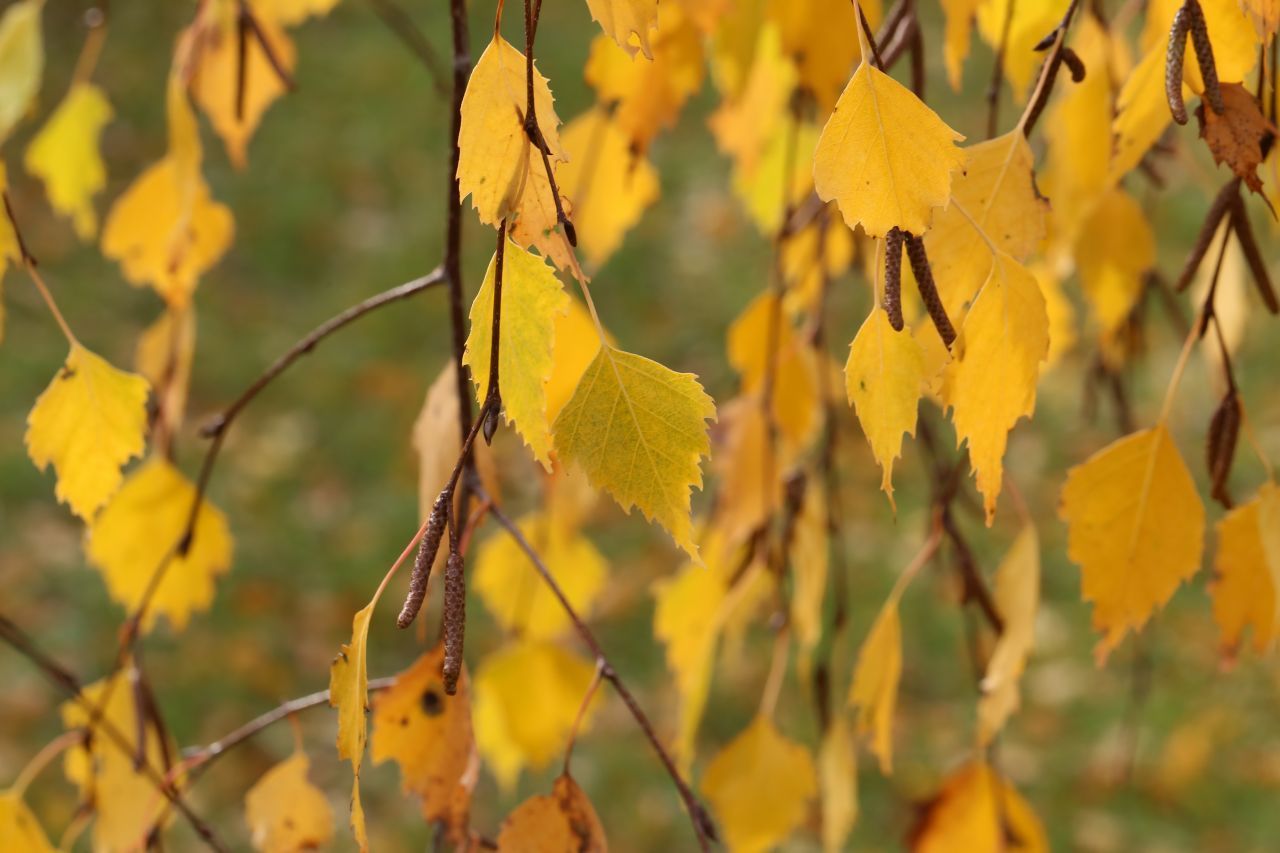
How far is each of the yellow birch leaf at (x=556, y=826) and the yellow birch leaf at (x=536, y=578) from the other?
1.46 feet

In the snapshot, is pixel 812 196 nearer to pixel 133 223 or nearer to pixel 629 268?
pixel 133 223

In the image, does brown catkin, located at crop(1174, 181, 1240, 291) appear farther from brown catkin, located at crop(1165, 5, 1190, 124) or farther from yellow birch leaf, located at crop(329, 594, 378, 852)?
yellow birch leaf, located at crop(329, 594, 378, 852)

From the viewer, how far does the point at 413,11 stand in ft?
12.2

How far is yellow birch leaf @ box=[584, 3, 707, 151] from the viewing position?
2.75 feet

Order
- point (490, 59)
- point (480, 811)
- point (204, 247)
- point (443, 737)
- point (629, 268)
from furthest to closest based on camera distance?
1. point (629, 268)
2. point (480, 811)
3. point (204, 247)
4. point (443, 737)
5. point (490, 59)

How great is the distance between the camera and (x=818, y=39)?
2.58ft

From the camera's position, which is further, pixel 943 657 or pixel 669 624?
pixel 943 657

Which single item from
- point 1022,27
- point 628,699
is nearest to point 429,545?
point 628,699

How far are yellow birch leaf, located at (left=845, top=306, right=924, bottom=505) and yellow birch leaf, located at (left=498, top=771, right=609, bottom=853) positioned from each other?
0.73ft

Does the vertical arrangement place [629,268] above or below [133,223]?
below

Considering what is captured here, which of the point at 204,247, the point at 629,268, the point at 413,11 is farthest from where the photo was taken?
the point at 413,11

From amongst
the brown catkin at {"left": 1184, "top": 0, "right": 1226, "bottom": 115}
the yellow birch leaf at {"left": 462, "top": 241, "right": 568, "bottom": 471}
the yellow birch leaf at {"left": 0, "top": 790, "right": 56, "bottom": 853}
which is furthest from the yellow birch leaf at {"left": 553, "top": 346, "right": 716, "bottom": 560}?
the yellow birch leaf at {"left": 0, "top": 790, "right": 56, "bottom": 853}

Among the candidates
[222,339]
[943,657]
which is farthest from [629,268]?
[943,657]

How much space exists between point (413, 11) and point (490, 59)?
3.49 meters
